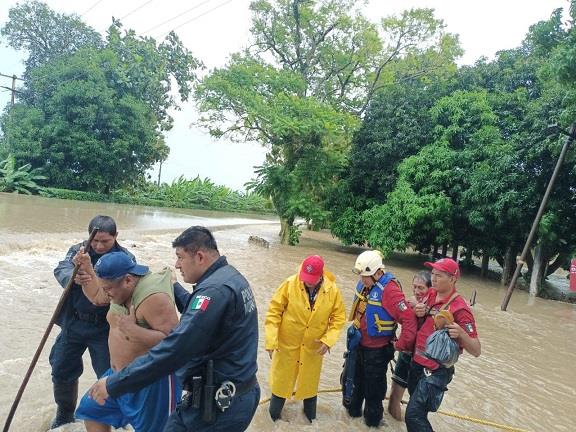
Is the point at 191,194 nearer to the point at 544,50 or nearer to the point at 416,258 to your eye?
the point at 416,258

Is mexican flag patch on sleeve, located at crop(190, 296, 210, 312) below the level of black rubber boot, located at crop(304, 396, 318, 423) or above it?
above

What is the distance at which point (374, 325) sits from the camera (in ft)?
14.8

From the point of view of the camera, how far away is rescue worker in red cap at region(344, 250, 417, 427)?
4457 mm

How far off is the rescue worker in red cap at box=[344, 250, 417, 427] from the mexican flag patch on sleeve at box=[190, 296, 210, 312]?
2.32 meters

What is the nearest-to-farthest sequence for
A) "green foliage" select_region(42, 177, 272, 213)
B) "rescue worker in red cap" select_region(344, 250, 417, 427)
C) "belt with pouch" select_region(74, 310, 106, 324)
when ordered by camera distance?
"belt with pouch" select_region(74, 310, 106, 324) < "rescue worker in red cap" select_region(344, 250, 417, 427) < "green foliage" select_region(42, 177, 272, 213)

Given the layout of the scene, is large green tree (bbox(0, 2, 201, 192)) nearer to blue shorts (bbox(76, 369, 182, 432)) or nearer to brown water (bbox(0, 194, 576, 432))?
brown water (bbox(0, 194, 576, 432))

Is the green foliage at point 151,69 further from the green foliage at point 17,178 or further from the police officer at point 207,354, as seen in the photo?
the police officer at point 207,354

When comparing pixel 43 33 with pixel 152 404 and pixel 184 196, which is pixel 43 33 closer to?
pixel 184 196

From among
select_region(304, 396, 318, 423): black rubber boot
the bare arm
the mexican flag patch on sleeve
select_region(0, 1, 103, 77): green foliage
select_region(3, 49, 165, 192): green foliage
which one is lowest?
select_region(304, 396, 318, 423): black rubber boot

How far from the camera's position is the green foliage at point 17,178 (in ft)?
98.1

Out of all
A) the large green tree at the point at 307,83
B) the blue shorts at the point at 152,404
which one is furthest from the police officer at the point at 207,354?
the large green tree at the point at 307,83

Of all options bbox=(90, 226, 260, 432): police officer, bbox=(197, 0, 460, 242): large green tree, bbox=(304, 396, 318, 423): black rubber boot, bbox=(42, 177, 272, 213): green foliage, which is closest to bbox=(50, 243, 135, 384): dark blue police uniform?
bbox=(90, 226, 260, 432): police officer

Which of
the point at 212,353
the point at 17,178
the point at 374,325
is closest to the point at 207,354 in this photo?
the point at 212,353

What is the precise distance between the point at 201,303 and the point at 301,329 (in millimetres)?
2246
